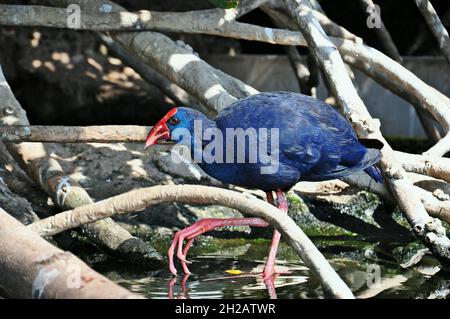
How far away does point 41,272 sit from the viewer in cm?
443

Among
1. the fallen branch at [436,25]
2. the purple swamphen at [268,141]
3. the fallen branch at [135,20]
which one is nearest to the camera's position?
the purple swamphen at [268,141]

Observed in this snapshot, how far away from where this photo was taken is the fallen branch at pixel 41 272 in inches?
166

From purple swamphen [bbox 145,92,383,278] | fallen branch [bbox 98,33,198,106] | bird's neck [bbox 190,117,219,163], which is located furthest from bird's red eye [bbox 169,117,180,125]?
fallen branch [bbox 98,33,198,106]

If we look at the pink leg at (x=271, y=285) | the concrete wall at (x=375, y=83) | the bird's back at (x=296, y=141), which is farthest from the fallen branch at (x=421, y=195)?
the concrete wall at (x=375, y=83)

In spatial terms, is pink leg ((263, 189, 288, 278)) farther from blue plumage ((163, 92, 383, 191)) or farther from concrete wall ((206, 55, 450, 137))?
concrete wall ((206, 55, 450, 137))

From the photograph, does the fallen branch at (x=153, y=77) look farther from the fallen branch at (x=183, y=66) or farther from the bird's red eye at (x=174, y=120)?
the bird's red eye at (x=174, y=120)

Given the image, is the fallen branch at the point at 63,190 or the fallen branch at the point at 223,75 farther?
the fallen branch at the point at 223,75

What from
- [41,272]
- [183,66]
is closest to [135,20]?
[183,66]

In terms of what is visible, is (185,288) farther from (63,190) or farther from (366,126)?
(366,126)

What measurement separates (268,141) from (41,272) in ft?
6.45

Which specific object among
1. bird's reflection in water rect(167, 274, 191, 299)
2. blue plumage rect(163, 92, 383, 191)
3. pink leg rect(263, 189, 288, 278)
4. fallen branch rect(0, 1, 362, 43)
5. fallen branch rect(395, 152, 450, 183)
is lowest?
bird's reflection in water rect(167, 274, 191, 299)

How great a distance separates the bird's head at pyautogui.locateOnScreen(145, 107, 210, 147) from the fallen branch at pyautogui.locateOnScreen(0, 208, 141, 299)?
146 centimetres

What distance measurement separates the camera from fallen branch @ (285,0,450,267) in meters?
6.23

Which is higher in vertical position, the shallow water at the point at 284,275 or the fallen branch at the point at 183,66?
the fallen branch at the point at 183,66
